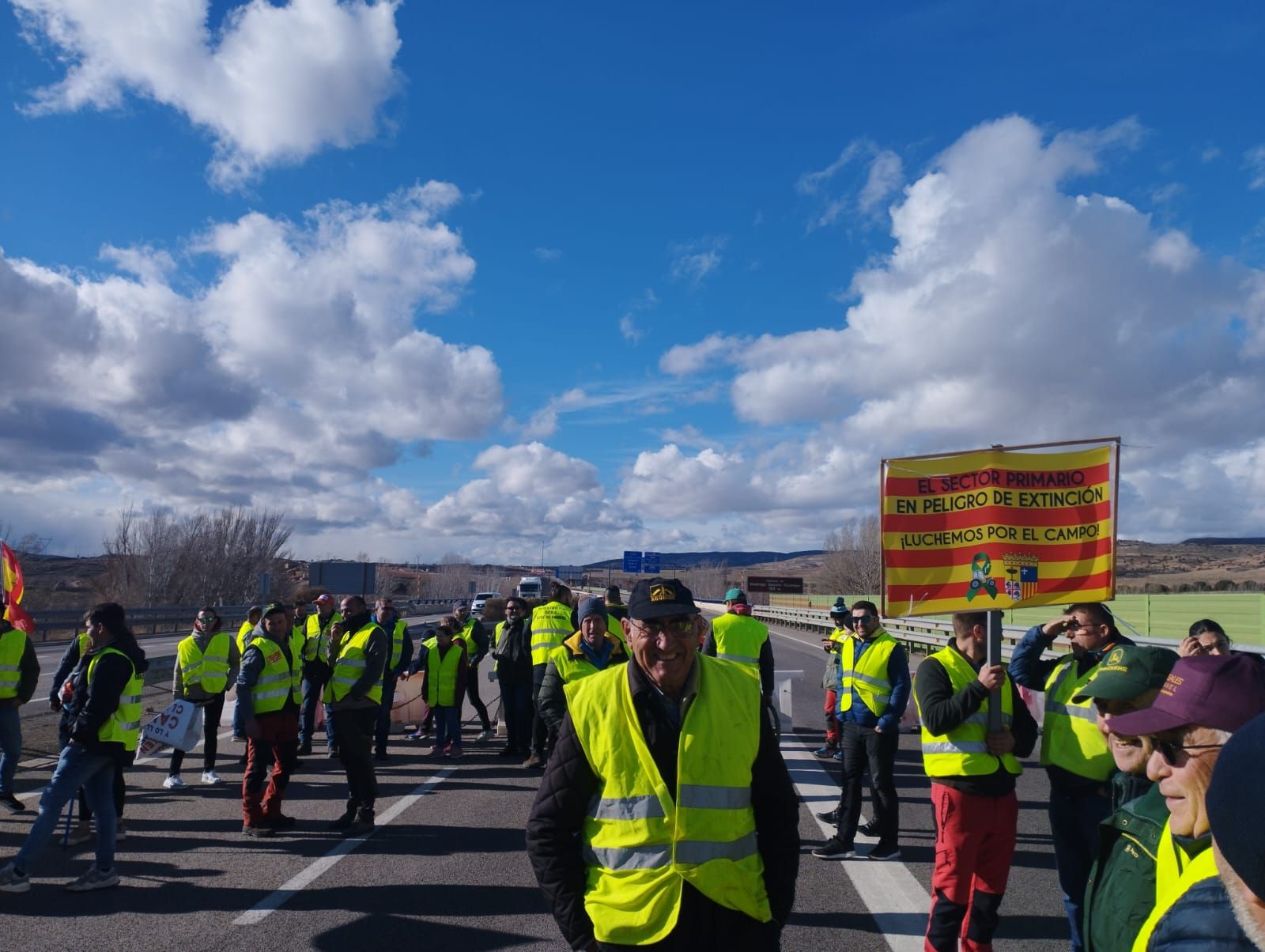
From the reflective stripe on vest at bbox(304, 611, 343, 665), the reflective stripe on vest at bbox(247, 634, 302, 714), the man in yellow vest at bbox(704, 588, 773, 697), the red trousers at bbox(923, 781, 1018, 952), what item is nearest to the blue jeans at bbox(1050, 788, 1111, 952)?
the red trousers at bbox(923, 781, 1018, 952)

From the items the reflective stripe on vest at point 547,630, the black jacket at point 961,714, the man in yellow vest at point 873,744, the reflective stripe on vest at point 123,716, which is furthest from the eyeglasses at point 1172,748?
the reflective stripe on vest at point 547,630

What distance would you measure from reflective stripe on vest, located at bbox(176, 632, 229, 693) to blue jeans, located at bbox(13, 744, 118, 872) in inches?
131

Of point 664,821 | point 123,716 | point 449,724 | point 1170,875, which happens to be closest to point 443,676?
point 449,724

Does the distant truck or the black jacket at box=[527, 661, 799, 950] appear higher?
the black jacket at box=[527, 661, 799, 950]

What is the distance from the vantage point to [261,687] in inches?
305

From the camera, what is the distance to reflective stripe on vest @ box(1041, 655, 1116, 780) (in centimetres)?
434

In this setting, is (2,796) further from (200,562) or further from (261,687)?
(200,562)

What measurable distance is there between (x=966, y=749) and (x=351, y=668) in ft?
15.8

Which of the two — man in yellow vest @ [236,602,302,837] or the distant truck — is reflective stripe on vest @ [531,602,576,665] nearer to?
man in yellow vest @ [236,602,302,837]

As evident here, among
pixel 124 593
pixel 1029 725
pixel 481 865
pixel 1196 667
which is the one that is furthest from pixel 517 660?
pixel 124 593

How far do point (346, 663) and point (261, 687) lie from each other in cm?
105

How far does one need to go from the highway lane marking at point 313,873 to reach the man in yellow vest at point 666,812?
3.52 meters

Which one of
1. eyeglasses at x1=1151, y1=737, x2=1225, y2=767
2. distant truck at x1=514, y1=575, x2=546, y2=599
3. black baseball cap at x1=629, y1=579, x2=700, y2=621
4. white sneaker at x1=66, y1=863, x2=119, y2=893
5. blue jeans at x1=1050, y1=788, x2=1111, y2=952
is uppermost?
black baseball cap at x1=629, y1=579, x2=700, y2=621

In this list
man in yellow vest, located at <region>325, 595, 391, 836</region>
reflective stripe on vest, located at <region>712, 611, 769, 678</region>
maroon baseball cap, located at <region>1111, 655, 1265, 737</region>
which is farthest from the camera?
reflective stripe on vest, located at <region>712, 611, 769, 678</region>
